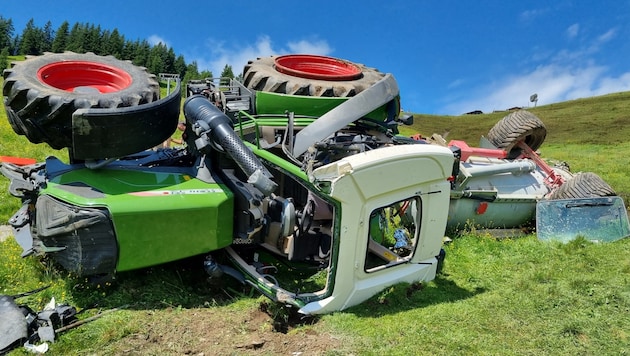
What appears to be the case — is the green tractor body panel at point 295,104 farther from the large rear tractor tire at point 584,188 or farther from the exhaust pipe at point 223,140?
the large rear tractor tire at point 584,188

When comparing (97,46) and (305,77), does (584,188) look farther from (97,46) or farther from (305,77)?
(97,46)

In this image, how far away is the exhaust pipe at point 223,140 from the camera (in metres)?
4.07

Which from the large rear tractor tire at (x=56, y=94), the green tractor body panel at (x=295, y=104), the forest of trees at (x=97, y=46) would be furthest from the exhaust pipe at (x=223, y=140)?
the forest of trees at (x=97, y=46)

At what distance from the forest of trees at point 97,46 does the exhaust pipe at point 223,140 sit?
76556 mm

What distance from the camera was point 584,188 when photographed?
24.6ft

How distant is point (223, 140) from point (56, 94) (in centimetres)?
181

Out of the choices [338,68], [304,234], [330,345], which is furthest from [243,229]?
[338,68]

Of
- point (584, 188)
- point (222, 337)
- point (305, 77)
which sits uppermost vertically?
point (305, 77)

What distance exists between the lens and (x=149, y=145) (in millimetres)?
5105

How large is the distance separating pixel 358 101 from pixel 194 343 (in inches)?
108

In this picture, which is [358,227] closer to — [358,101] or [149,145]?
[358,101]

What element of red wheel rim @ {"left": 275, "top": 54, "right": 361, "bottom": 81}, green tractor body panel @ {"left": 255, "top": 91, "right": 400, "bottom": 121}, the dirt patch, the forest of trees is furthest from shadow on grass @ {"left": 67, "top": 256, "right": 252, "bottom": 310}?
the forest of trees

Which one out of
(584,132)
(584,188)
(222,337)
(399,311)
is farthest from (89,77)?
(584,132)

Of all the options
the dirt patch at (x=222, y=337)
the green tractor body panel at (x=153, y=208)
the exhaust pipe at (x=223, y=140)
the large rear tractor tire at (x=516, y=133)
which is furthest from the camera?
the large rear tractor tire at (x=516, y=133)
